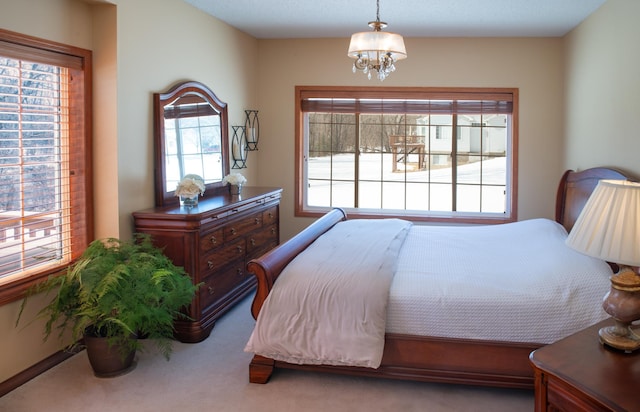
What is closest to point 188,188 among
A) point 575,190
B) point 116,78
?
point 116,78

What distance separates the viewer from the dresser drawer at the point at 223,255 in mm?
3966

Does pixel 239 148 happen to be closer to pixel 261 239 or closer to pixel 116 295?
pixel 261 239

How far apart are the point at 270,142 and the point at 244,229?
73.9 inches

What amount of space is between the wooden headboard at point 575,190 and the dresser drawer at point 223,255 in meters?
2.82

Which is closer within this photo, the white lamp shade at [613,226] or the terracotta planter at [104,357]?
the white lamp shade at [613,226]

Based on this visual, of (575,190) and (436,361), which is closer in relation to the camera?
(436,361)

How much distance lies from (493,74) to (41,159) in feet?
14.7

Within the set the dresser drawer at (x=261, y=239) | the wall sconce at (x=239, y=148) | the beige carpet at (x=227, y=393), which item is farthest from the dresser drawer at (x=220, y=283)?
the wall sconce at (x=239, y=148)

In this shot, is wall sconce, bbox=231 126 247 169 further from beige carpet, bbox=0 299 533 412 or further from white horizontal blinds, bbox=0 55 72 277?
beige carpet, bbox=0 299 533 412

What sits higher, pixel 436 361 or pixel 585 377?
pixel 585 377

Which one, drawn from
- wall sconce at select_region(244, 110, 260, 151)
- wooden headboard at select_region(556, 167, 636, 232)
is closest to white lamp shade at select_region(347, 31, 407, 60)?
wooden headboard at select_region(556, 167, 636, 232)

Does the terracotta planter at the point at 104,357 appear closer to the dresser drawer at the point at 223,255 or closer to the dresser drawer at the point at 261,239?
the dresser drawer at the point at 223,255

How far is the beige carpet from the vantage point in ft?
9.57

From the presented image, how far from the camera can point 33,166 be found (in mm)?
3312
